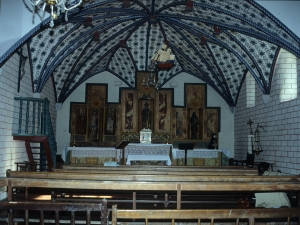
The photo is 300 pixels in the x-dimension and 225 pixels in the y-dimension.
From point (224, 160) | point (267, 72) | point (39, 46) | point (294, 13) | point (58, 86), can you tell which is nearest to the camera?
point (294, 13)

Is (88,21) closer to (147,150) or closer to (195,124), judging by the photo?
(147,150)

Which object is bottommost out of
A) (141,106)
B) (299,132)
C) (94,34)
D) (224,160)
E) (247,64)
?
(224,160)

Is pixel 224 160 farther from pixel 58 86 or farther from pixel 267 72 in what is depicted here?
pixel 58 86

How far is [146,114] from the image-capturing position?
19.3 metres

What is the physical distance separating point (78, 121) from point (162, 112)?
446 cm

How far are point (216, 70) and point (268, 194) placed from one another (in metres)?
11.4

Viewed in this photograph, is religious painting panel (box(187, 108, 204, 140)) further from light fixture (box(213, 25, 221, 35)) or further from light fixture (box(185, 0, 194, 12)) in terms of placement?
light fixture (box(185, 0, 194, 12))

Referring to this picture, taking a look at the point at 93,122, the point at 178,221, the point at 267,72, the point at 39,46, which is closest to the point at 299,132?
the point at 267,72

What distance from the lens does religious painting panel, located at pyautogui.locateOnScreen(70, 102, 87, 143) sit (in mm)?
18891

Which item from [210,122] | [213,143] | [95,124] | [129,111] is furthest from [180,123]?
[95,124]

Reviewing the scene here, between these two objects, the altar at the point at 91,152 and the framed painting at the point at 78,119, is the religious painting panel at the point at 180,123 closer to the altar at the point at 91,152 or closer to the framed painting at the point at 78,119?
the altar at the point at 91,152

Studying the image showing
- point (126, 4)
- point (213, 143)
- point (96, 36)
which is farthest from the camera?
point (213, 143)

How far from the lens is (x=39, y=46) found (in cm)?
1313

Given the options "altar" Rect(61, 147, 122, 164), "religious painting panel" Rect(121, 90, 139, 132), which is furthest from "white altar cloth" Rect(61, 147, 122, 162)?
"religious painting panel" Rect(121, 90, 139, 132)
